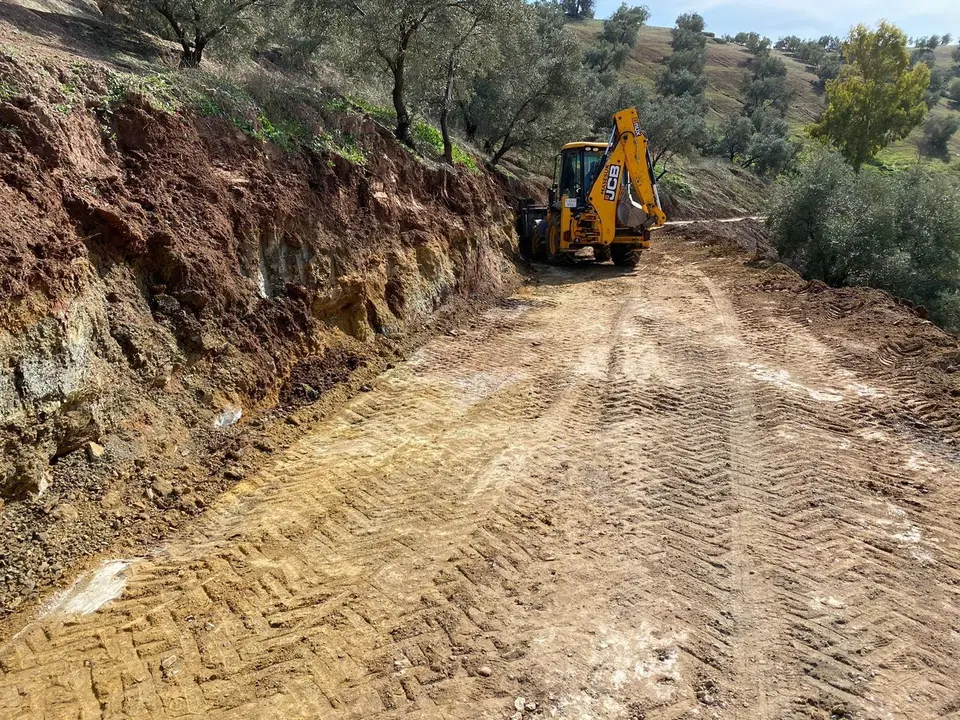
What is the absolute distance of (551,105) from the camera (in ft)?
67.1

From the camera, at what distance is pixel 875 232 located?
14961 millimetres

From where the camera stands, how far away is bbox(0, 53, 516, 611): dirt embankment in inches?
182

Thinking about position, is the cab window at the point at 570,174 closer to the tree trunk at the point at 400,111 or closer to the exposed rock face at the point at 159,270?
the tree trunk at the point at 400,111

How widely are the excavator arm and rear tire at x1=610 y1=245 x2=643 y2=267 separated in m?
0.96

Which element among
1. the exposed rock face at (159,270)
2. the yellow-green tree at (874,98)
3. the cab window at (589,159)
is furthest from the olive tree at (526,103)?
the yellow-green tree at (874,98)

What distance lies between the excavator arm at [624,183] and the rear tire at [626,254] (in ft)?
3.16

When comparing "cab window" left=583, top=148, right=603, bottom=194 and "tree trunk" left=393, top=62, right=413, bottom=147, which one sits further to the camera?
"cab window" left=583, top=148, right=603, bottom=194

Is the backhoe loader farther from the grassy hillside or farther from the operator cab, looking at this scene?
the grassy hillside

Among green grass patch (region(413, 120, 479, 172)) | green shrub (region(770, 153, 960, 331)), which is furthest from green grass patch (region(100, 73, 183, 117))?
green shrub (region(770, 153, 960, 331))

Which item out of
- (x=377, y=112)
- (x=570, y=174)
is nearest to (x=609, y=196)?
(x=570, y=174)

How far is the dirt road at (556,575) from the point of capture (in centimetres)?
354

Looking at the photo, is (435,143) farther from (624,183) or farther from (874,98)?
(874,98)

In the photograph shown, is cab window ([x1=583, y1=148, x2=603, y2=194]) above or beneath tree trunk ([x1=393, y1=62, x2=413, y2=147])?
beneath

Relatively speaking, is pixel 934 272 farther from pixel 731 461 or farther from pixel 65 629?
pixel 65 629
